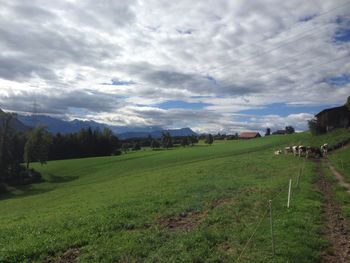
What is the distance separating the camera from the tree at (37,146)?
10444 cm

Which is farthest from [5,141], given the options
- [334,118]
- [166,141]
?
[166,141]

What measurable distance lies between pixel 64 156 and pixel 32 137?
49.5 meters

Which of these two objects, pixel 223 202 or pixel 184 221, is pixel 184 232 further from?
pixel 223 202

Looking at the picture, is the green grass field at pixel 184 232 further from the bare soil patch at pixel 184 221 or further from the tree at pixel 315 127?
the tree at pixel 315 127

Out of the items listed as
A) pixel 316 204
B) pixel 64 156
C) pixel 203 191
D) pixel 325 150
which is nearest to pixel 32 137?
pixel 64 156

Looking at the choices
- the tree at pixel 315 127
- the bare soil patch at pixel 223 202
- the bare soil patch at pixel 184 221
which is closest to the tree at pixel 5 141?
the tree at pixel 315 127

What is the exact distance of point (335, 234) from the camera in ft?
49.9

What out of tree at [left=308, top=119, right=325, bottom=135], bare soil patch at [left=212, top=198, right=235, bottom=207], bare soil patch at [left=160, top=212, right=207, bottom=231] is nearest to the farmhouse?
tree at [left=308, top=119, right=325, bottom=135]

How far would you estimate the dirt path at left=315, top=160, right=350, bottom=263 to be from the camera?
1275 cm

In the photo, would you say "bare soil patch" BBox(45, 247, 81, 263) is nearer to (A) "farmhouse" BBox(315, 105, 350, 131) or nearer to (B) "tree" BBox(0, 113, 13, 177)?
(A) "farmhouse" BBox(315, 105, 350, 131)

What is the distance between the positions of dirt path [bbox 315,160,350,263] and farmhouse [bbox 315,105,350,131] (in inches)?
2865

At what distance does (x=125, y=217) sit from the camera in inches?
736

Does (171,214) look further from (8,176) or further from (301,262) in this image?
(8,176)

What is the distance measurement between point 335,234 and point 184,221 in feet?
22.2
